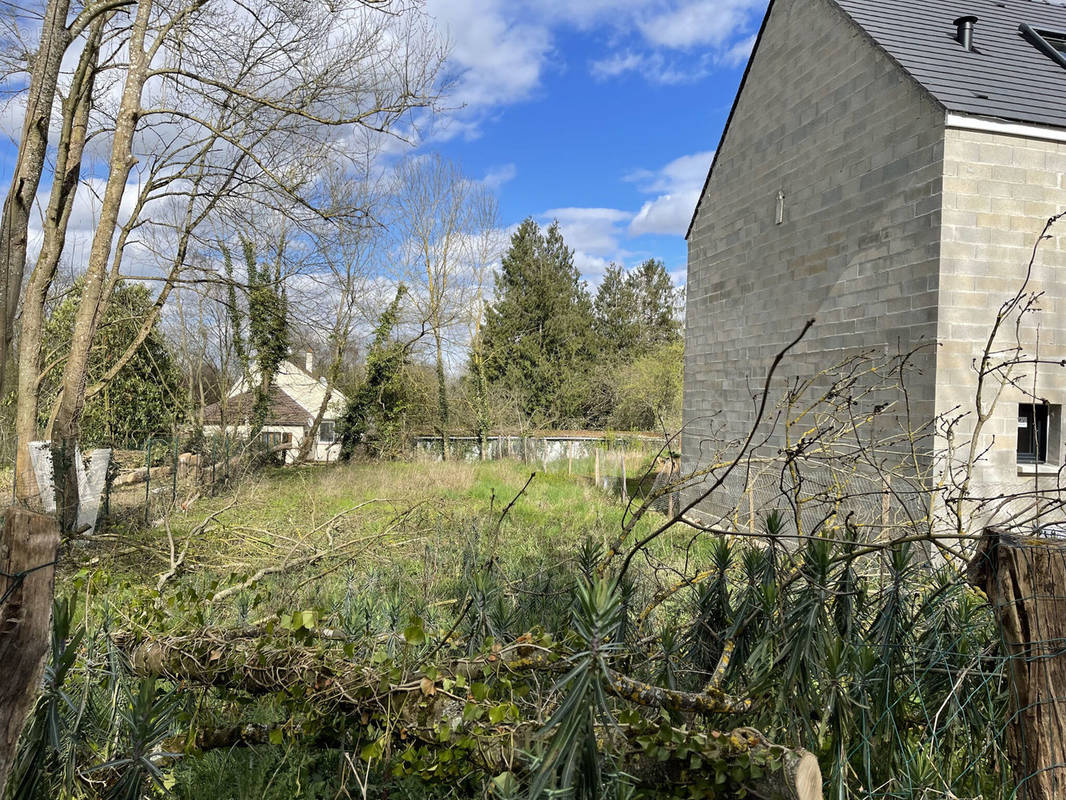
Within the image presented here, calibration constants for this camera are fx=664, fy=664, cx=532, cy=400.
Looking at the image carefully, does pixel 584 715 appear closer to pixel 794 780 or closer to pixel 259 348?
pixel 794 780

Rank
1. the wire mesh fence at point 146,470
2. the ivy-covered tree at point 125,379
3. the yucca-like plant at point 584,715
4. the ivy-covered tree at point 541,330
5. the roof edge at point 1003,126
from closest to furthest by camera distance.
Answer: the yucca-like plant at point 584,715 → the roof edge at point 1003,126 → the wire mesh fence at point 146,470 → the ivy-covered tree at point 125,379 → the ivy-covered tree at point 541,330

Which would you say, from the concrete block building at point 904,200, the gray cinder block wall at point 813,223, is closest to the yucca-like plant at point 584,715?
the concrete block building at point 904,200

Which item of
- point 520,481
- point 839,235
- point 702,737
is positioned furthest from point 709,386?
point 702,737

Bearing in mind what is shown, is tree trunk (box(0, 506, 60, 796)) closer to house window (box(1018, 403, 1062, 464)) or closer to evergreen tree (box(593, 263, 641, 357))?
house window (box(1018, 403, 1062, 464))

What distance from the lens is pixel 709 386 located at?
42.4ft

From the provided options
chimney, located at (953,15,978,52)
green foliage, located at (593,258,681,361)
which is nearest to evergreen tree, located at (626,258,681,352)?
green foliage, located at (593,258,681,361)

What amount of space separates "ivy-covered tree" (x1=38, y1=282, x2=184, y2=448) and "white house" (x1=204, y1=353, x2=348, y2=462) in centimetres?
245

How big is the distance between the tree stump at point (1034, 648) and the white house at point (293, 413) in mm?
19831

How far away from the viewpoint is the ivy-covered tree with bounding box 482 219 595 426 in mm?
32469

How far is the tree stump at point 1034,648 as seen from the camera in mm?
1822

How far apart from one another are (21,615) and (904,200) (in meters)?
9.56

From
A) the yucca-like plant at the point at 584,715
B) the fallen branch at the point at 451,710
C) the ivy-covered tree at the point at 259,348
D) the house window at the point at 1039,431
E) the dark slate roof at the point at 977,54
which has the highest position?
the dark slate roof at the point at 977,54

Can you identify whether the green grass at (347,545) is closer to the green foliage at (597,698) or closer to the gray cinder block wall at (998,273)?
the green foliage at (597,698)

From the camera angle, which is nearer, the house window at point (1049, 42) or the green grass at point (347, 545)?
the green grass at point (347, 545)
